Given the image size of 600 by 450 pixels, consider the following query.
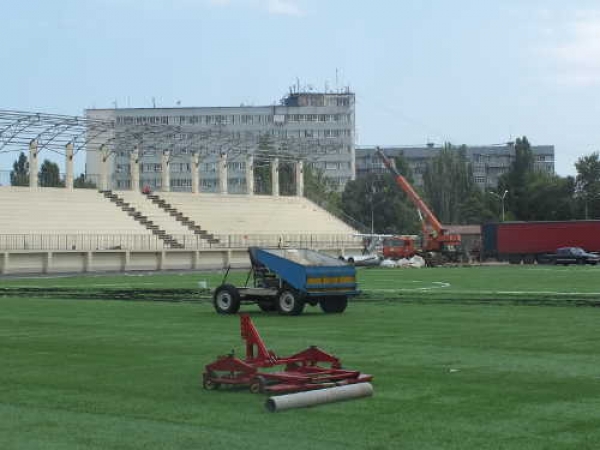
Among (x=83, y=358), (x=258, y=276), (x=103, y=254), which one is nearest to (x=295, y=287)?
(x=258, y=276)

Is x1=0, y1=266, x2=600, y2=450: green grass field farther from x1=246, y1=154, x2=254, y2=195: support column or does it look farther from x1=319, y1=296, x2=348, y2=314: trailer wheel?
x1=246, y1=154, x2=254, y2=195: support column

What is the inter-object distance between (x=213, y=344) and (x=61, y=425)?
25.5 feet

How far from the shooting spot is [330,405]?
450 inches

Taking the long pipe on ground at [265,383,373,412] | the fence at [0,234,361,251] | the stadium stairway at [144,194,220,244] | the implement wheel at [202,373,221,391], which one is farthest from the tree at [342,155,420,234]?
the long pipe on ground at [265,383,373,412]

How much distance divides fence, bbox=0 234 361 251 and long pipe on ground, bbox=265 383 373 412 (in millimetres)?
46551

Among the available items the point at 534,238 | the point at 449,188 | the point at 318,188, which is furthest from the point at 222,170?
the point at 449,188

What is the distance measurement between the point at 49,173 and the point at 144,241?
72977 mm

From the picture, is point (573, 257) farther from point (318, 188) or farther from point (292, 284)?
point (318, 188)

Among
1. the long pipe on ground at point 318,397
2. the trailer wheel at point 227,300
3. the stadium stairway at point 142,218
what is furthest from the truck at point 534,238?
the long pipe on ground at point 318,397

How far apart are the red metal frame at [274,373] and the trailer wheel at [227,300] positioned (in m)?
12.3

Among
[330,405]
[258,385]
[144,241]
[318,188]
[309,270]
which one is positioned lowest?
[330,405]

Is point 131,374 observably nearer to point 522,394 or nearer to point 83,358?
point 83,358

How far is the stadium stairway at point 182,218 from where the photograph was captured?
76.7 meters

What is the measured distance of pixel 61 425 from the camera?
34.7 feet
